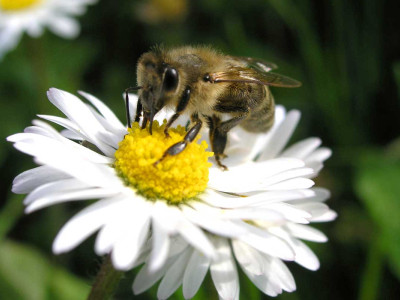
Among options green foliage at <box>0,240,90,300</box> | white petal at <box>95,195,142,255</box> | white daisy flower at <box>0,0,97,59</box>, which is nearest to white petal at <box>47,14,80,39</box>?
white daisy flower at <box>0,0,97,59</box>

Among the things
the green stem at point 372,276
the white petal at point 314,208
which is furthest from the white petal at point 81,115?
the green stem at point 372,276

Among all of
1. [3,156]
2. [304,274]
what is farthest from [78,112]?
[3,156]

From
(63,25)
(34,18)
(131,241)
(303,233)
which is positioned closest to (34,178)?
(131,241)

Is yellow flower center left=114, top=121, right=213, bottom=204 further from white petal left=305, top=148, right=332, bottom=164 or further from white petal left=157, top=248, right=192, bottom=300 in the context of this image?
white petal left=305, top=148, right=332, bottom=164

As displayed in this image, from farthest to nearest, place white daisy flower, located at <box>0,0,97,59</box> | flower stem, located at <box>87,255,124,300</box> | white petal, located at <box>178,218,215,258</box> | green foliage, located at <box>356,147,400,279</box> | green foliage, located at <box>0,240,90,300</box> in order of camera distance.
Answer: white daisy flower, located at <box>0,0,97,59</box> < green foliage, located at <box>356,147,400,279</box> < green foliage, located at <box>0,240,90,300</box> < flower stem, located at <box>87,255,124,300</box> < white petal, located at <box>178,218,215,258</box>

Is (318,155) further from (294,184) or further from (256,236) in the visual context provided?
(256,236)

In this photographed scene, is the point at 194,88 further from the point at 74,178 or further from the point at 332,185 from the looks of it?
the point at 332,185

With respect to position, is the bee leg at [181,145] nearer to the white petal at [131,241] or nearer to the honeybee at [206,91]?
the honeybee at [206,91]
